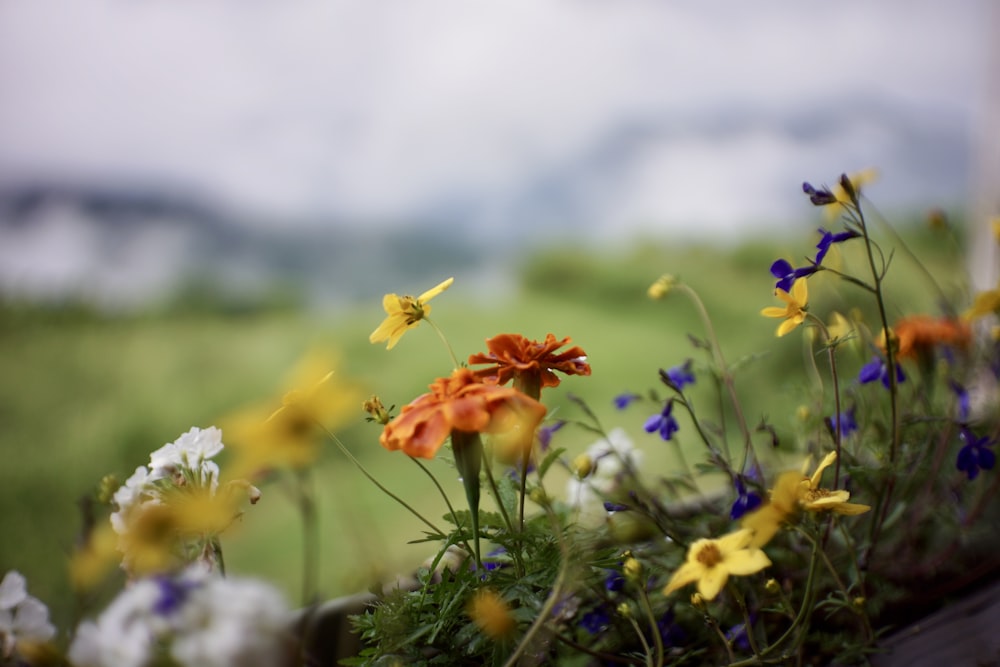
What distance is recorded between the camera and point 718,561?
0.30 meters

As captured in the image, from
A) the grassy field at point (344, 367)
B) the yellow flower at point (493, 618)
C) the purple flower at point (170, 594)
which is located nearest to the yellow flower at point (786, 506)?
the yellow flower at point (493, 618)

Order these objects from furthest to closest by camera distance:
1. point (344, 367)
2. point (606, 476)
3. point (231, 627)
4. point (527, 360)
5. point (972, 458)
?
point (344, 367) → point (606, 476) → point (972, 458) → point (527, 360) → point (231, 627)

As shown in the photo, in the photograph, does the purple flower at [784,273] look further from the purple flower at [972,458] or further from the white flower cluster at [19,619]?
the white flower cluster at [19,619]

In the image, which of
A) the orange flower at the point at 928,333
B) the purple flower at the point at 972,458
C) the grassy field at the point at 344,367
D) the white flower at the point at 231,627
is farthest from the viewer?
the grassy field at the point at 344,367

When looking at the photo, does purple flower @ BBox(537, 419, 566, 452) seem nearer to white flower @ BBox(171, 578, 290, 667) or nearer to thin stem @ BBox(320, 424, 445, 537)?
thin stem @ BBox(320, 424, 445, 537)

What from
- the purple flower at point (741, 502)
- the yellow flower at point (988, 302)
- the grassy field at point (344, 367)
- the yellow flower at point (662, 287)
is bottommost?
the purple flower at point (741, 502)

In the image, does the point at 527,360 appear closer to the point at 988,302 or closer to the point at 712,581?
the point at 712,581

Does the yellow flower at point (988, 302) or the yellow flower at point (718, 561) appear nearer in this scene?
the yellow flower at point (718, 561)

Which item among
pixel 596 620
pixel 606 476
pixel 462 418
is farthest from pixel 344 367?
pixel 462 418

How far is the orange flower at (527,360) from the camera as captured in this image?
13.3 inches

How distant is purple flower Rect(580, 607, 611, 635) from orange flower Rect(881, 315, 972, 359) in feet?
0.97

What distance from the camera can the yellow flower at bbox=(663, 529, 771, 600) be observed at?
0.29 metres

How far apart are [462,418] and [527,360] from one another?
63 millimetres

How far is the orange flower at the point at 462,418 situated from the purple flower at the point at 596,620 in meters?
0.18
